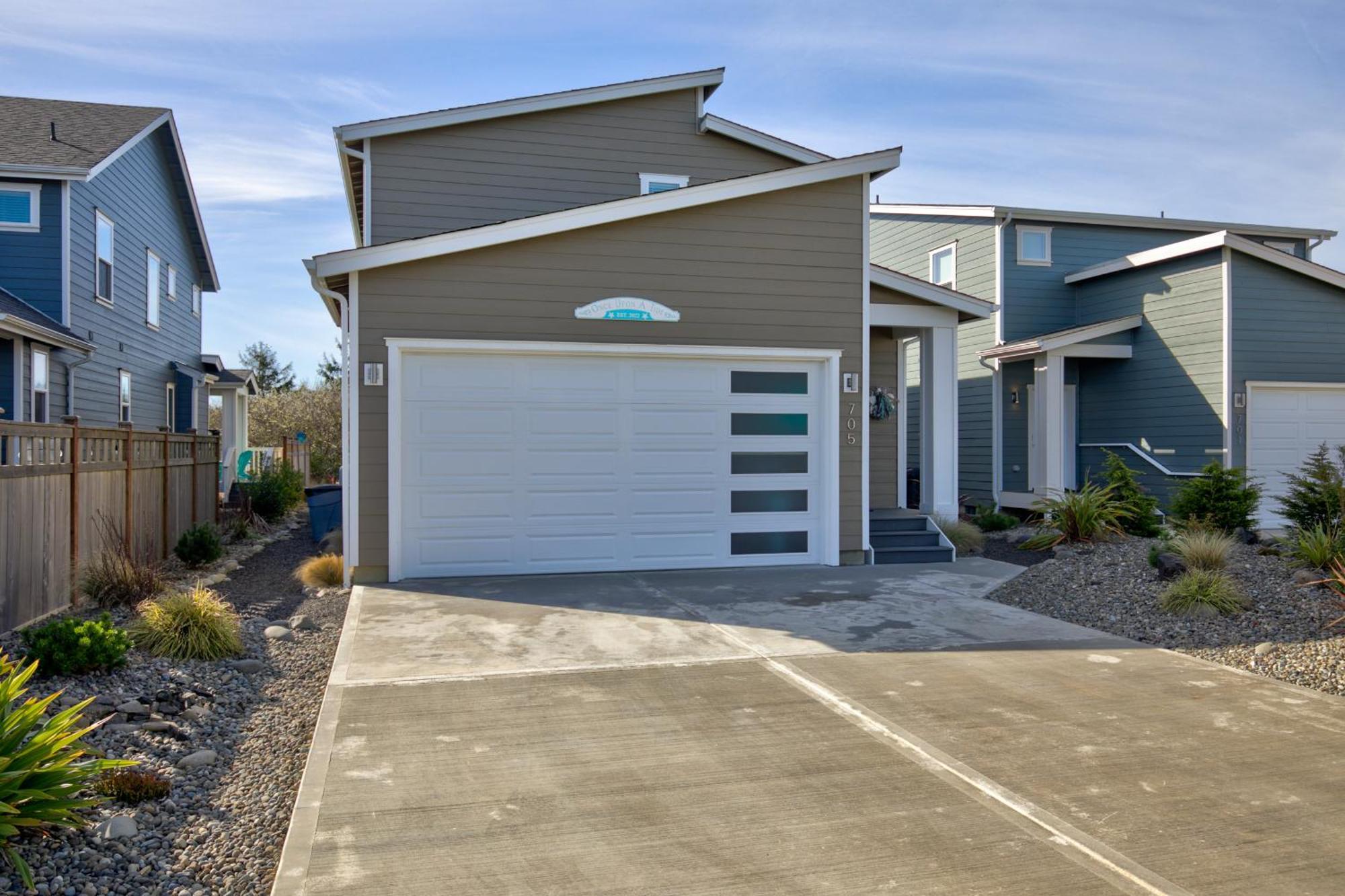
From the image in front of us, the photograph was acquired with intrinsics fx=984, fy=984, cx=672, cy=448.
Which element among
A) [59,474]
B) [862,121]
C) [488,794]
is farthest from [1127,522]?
[59,474]

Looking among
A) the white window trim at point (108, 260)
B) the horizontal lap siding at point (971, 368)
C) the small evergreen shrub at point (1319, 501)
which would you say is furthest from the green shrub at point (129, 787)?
the horizontal lap siding at point (971, 368)

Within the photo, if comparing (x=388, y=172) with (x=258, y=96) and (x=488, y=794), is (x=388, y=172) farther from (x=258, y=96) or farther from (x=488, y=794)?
(x=488, y=794)

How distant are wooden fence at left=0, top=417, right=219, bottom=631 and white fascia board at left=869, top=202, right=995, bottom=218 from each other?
1249 centimetres

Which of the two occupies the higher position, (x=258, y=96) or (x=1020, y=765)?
(x=258, y=96)

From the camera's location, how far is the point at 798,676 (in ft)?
20.7

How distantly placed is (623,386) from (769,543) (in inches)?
96.1

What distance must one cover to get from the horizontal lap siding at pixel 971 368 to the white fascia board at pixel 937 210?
0.12 meters

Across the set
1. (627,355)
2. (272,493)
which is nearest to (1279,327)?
(627,355)

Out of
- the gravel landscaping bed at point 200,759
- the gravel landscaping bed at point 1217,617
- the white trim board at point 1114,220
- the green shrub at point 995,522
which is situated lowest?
the gravel landscaping bed at point 200,759

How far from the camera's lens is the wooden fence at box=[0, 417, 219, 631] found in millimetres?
7348

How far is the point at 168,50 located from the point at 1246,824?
14.4 m

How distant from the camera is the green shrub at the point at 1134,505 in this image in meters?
12.4

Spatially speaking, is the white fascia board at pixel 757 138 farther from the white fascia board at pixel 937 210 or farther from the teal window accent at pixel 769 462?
the teal window accent at pixel 769 462

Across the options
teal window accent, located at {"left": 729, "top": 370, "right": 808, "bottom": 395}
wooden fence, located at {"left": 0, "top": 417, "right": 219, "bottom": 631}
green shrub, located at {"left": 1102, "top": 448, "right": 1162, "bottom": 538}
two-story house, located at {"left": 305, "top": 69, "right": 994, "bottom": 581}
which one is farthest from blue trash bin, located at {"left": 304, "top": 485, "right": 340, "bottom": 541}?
green shrub, located at {"left": 1102, "top": 448, "right": 1162, "bottom": 538}
